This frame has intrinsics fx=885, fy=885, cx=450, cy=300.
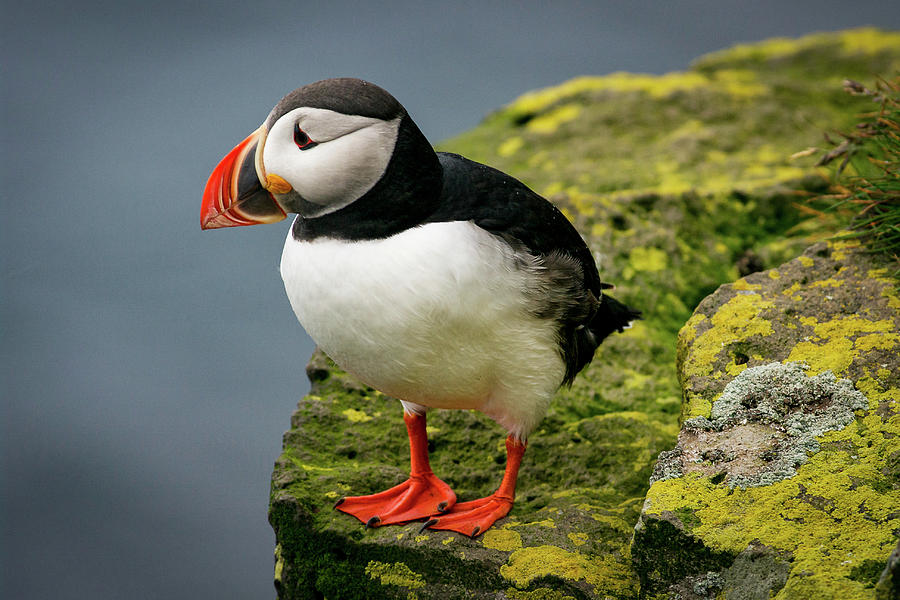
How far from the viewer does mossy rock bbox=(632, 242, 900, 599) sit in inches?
98.6

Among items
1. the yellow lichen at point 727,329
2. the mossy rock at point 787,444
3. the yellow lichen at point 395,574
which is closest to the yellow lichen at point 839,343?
the mossy rock at point 787,444

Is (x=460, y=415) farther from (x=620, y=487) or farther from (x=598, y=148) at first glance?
(x=598, y=148)

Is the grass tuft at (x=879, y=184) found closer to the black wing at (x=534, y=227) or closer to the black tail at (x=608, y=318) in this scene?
the black tail at (x=608, y=318)

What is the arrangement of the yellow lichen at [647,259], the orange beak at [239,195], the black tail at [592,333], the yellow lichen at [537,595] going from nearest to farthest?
1. the orange beak at [239,195]
2. the yellow lichen at [537,595]
3. the black tail at [592,333]
4. the yellow lichen at [647,259]

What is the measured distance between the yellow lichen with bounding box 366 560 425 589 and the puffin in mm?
196

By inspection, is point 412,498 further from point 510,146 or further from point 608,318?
point 510,146

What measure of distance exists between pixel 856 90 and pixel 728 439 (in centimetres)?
175

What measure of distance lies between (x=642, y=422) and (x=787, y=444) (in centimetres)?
112

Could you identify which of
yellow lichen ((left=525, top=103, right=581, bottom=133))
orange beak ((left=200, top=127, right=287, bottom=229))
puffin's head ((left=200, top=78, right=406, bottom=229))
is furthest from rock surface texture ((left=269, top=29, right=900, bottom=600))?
puffin's head ((left=200, top=78, right=406, bottom=229))

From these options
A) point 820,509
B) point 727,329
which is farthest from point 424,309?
point 820,509

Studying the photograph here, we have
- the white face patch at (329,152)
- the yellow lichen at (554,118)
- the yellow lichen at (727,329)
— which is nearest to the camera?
the white face patch at (329,152)

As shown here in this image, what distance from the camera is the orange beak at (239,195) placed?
2947 mm

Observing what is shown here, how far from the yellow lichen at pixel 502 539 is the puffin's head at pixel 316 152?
53.3 inches

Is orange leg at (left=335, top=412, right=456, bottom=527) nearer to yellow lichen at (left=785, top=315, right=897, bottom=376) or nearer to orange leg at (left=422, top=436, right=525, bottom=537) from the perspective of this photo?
orange leg at (left=422, top=436, right=525, bottom=537)
